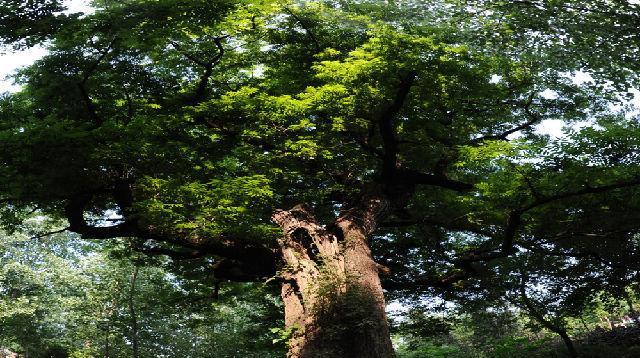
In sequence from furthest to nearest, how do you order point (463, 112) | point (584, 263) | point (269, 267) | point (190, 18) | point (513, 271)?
1. point (513, 271)
2. point (584, 263)
3. point (463, 112)
4. point (269, 267)
5. point (190, 18)

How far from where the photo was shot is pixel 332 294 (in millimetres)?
6961

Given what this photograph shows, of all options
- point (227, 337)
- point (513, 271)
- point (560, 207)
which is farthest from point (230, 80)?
point (227, 337)

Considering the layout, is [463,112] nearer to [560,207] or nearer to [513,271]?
[560,207]

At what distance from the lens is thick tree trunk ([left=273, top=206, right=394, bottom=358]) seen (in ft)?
21.8

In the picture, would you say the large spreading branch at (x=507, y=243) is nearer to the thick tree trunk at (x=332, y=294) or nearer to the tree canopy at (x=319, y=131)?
the tree canopy at (x=319, y=131)

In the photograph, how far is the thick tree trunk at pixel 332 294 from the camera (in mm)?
6656

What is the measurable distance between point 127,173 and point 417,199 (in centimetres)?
743

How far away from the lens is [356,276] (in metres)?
7.27

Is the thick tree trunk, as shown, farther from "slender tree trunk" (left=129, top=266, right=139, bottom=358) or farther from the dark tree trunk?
"slender tree trunk" (left=129, top=266, right=139, bottom=358)

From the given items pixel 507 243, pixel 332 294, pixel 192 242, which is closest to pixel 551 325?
pixel 507 243

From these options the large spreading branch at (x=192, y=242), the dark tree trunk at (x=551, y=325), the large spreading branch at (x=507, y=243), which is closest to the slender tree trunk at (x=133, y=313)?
the large spreading branch at (x=192, y=242)

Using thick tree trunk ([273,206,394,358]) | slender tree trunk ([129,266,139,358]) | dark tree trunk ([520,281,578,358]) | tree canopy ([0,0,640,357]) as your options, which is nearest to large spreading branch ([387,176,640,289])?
tree canopy ([0,0,640,357])

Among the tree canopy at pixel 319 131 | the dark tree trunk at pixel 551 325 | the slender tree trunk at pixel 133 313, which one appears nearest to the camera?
the tree canopy at pixel 319 131

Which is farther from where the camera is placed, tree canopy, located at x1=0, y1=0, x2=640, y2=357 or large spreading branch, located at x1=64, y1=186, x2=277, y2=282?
large spreading branch, located at x1=64, y1=186, x2=277, y2=282
